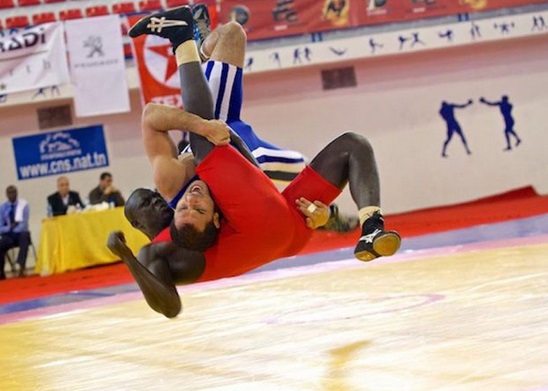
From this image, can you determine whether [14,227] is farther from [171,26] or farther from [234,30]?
[171,26]

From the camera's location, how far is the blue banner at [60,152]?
14.2m

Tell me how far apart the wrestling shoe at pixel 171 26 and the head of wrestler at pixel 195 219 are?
0.76m

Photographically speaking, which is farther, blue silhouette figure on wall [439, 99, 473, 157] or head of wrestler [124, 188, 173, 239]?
blue silhouette figure on wall [439, 99, 473, 157]

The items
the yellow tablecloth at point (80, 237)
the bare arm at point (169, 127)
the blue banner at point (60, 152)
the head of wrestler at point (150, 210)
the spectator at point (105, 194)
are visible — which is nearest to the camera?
the bare arm at point (169, 127)

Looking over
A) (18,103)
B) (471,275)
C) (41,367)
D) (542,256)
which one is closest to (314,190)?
(41,367)

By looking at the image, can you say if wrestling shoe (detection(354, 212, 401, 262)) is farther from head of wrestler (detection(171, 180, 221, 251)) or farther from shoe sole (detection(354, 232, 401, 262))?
head of wrestler (detection(171, 180, 221, 251))

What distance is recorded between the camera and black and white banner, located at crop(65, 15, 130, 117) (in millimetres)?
12898

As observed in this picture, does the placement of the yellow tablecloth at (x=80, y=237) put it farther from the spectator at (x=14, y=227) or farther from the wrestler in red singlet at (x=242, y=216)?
the wrestler in red singlet at (x=242, y=216)

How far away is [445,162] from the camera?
15.5 meters

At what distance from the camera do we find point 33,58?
12.9 metres

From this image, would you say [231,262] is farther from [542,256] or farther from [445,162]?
[445,162]

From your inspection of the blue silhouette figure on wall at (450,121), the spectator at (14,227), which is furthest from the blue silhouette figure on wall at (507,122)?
the spectator at (14,227)

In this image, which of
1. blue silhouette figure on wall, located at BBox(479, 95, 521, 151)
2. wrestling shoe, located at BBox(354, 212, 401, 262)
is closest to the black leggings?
wrestling shoe, located at BBox(354, 212, 401, 262)

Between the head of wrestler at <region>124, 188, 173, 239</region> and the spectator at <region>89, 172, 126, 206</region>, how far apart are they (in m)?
8.12
